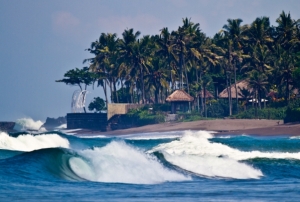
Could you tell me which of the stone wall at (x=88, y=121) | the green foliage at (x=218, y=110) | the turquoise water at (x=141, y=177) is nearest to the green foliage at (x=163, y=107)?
the green foliage at (x=218, y=110)

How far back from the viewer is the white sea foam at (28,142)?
4475cm

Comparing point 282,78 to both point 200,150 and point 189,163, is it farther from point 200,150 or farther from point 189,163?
point 189,163

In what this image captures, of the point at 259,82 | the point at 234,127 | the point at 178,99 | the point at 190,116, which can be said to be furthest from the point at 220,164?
the point at 178,99

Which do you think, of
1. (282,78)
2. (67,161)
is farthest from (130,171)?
(282,78)

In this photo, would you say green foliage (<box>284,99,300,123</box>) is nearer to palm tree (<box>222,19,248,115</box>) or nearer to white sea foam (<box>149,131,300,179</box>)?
palm tree (<box>222,19,248,115</box>)

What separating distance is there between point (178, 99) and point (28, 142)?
123 feet

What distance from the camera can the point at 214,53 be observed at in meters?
91.8

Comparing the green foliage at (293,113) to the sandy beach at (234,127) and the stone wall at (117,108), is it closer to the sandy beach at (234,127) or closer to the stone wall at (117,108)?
the sandy beach at (234,127)

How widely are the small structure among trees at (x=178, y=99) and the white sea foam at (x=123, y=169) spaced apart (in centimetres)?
5242

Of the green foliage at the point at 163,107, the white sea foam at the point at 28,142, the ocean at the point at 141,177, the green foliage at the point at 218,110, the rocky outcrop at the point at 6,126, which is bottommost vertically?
the ocean at the point at 141,177

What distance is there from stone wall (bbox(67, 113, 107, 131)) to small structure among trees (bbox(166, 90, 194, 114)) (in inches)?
367

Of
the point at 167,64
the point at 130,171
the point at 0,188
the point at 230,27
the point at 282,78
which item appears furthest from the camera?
the point at 167,64

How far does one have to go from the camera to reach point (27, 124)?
123 m

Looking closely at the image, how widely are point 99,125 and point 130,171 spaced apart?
64282mm
